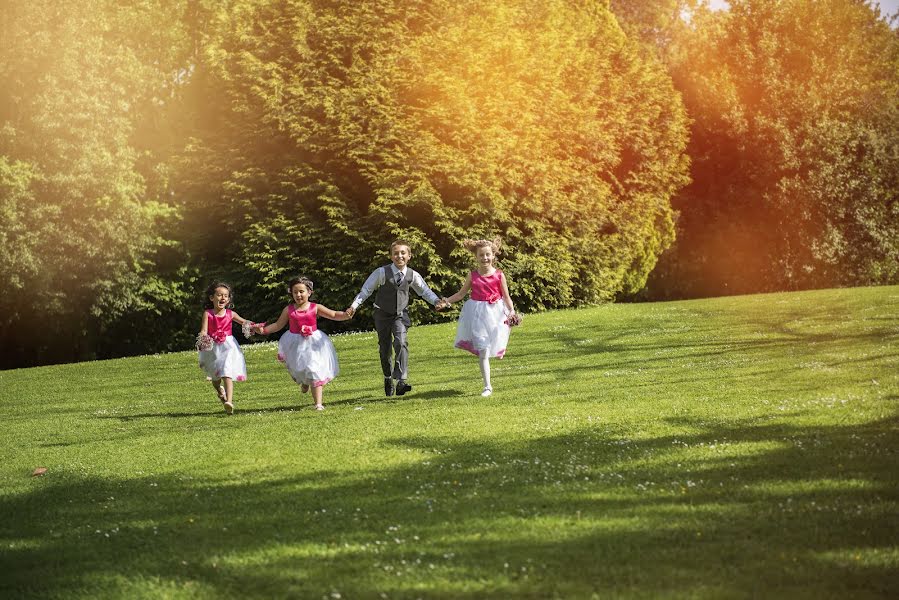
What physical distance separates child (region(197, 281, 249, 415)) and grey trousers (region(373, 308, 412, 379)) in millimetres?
1855

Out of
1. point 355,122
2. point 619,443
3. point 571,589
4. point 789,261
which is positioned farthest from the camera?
point 789,261

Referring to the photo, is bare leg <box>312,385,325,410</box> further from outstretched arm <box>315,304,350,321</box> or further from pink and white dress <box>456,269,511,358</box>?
pink and white dress <box>456,269,511,358</box>

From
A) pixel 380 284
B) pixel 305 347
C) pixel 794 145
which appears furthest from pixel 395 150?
pixel 794 145

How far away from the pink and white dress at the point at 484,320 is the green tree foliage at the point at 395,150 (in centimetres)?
1276

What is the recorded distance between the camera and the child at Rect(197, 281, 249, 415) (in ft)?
44.2

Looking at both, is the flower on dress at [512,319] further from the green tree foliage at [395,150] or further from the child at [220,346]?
the green tree foliage at [395,150]

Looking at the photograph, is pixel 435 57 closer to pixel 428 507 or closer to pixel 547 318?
pixel 547 318

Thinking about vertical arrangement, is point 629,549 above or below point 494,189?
below

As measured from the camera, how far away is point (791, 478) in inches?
302

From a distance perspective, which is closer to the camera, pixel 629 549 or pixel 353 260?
pixel 629 549

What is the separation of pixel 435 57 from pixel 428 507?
2273 centimetres

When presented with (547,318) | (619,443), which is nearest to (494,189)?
(547,318)

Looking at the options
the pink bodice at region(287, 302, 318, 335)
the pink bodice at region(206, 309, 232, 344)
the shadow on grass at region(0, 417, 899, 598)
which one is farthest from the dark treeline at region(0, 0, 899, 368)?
the shadow on grass at region(0, 417, 899, 598)

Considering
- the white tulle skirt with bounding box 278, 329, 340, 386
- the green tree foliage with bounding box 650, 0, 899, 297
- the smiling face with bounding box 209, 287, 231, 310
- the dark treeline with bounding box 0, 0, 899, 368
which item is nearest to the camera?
the white tulle skirt with bounding box 278, 329, 340, 386
